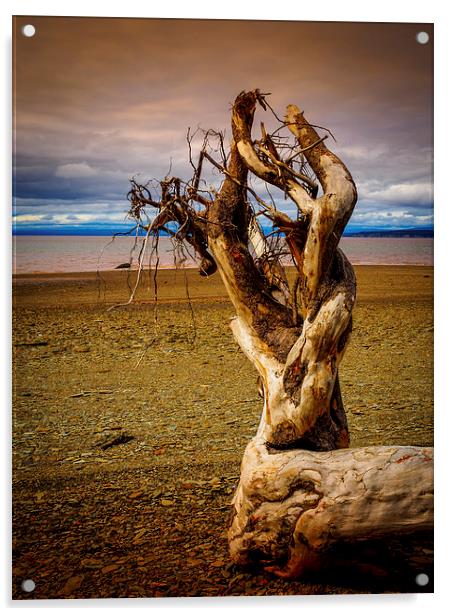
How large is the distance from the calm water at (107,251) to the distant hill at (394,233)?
0.03 m

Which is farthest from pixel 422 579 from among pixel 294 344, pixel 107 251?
pixel 107 251

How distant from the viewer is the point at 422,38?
329 centimetres

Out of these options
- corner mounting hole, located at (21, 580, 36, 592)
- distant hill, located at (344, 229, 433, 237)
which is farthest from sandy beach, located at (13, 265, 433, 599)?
distant hill, located at (344, 229, 433, 237)

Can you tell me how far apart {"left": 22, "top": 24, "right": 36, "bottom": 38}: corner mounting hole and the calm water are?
94cm

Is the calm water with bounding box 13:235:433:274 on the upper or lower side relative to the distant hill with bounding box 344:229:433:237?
lower

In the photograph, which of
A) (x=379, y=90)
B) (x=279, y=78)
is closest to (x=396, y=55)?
(x=379, y=90)

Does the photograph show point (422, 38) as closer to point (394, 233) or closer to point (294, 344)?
point (394, 233)

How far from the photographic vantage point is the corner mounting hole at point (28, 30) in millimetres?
3123

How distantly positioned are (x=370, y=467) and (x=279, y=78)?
204cm

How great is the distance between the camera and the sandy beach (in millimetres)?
3014

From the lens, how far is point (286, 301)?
3.16 metres

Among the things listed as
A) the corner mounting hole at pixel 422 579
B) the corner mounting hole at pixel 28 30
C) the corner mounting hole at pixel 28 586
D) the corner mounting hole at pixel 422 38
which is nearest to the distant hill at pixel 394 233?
the corner mounting hole at pixel 422 38

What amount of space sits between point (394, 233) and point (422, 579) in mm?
1785

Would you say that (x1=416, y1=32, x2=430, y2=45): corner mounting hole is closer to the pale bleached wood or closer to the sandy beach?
the sandy beach
